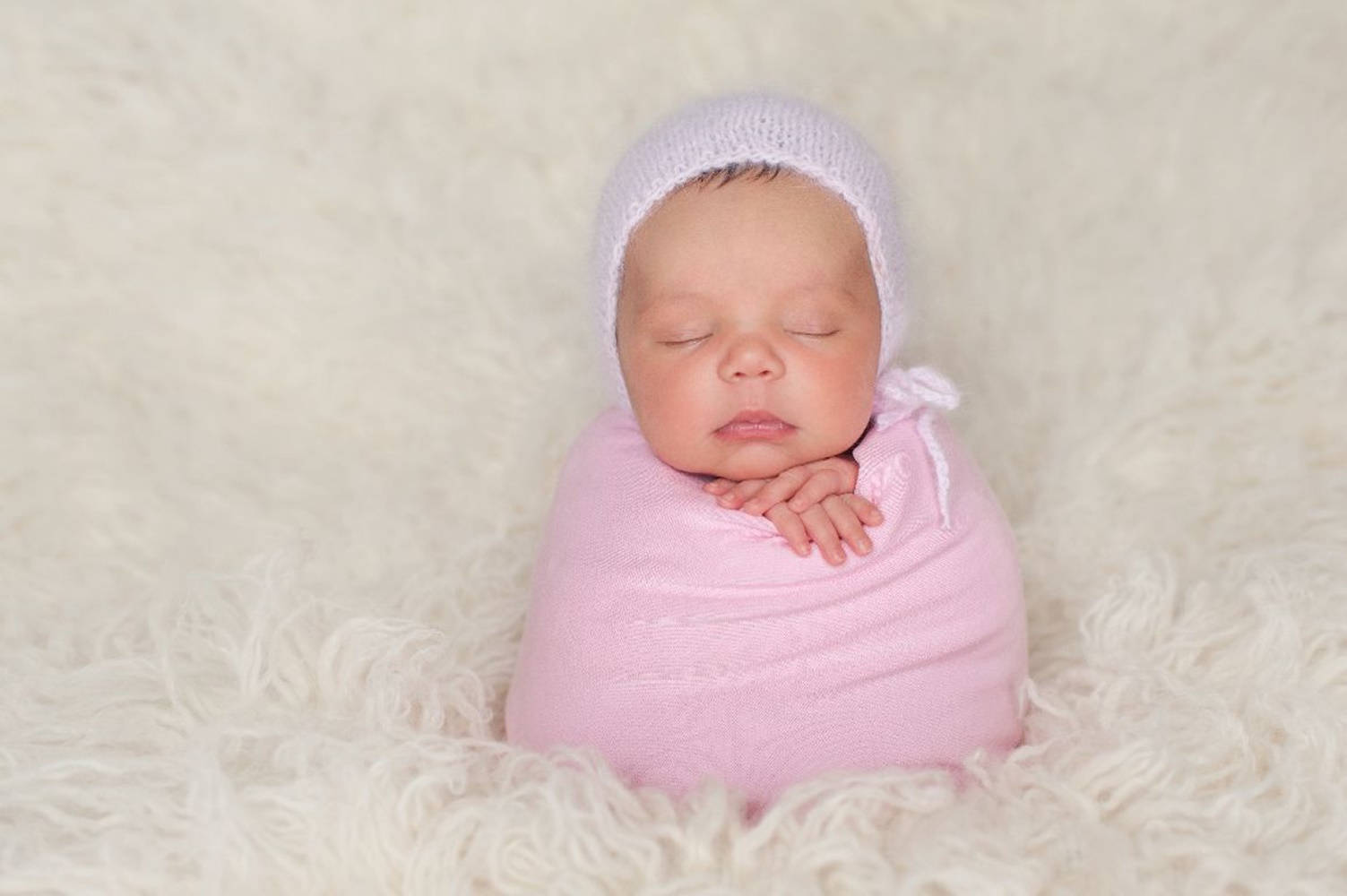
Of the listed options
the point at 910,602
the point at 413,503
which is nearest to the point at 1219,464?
the point at 910,602

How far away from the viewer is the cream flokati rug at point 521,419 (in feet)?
3.59

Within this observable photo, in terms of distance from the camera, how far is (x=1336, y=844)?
1074 mm

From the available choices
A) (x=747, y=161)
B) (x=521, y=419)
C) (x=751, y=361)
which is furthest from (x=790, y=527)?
(x=521, y=419)

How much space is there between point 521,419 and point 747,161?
483 mm

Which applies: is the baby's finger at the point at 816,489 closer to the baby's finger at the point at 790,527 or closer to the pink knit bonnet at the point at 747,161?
the baby's finger at the point at 790,527

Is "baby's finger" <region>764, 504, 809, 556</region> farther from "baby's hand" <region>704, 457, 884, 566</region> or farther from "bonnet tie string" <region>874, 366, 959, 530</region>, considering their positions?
"bonnet tie string" <region>874, 366, 959, 530</region>

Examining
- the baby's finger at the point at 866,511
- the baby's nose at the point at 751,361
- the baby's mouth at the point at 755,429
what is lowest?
the baby's finger at the point at 866,511

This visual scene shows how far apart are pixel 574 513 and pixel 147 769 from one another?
408 mm

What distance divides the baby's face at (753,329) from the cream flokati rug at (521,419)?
23 centimetres

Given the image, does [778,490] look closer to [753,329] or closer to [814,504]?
[814,504]

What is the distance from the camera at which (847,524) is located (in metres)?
1.28

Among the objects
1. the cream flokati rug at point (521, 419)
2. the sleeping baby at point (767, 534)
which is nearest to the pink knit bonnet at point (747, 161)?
the sleeping baby at point (767, 534)

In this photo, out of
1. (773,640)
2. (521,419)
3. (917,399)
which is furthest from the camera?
(521,419)

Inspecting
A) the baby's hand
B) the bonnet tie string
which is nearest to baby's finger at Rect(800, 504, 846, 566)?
the baby's hand
